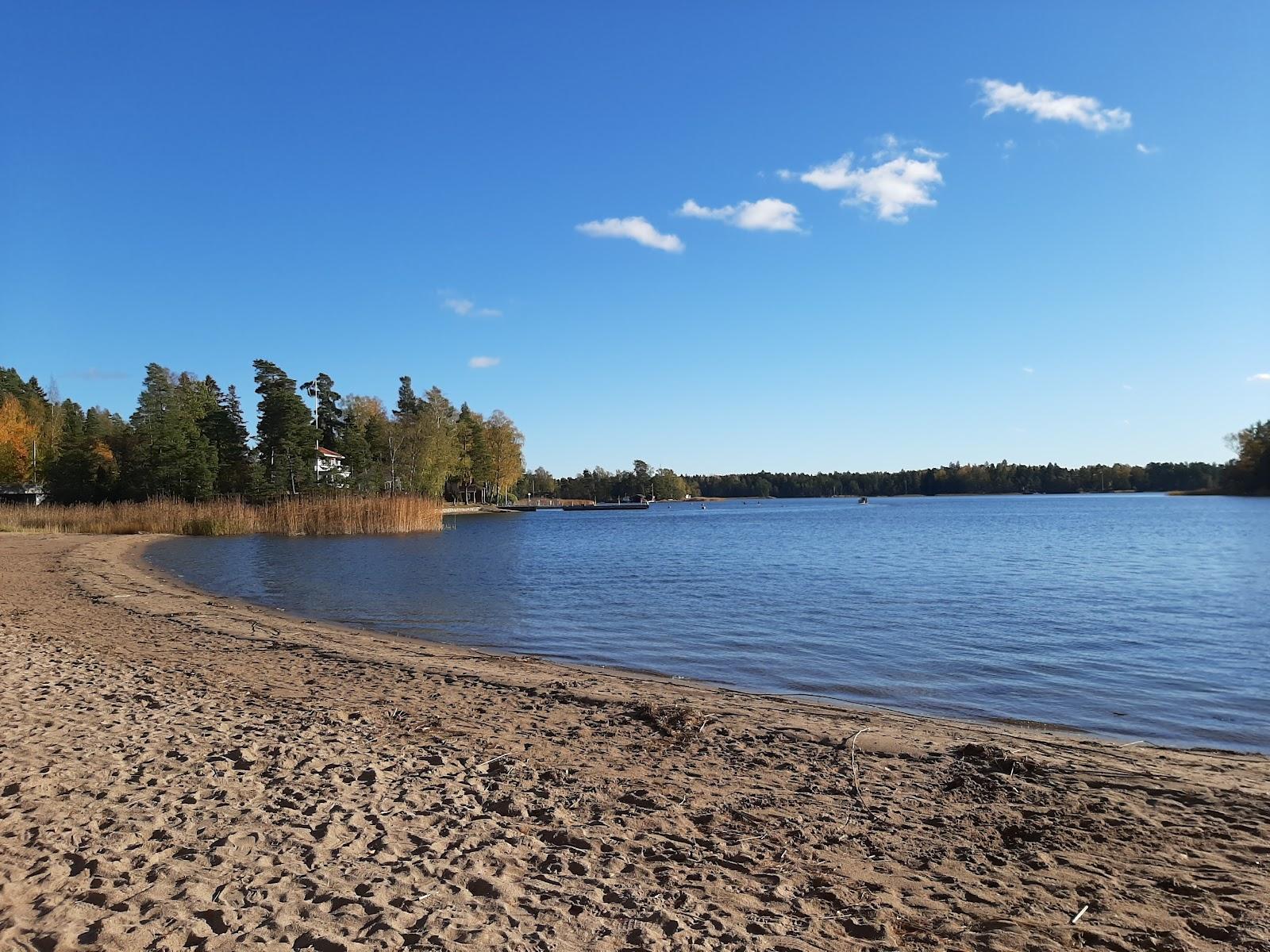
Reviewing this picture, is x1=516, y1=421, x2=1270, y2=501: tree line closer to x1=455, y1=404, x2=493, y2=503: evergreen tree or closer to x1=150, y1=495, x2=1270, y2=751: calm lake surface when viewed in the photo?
x1=455, y1=404, x2=493, y2=503: evergreen tree

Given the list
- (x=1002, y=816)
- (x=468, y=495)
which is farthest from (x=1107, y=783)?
(x=468, y=495)

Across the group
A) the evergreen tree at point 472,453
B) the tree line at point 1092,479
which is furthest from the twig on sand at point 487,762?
the tree line at point 1092,479

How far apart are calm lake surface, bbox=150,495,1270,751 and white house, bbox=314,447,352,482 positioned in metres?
29.6

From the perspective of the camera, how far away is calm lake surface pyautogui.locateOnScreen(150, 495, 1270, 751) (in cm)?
990

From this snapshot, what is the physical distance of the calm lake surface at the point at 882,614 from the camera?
990cm

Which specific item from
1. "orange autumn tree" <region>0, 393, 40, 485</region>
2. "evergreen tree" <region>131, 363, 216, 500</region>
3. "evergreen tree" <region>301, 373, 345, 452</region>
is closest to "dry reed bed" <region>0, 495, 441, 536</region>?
"evergreen tree" <region>131, 363, 216, 500</region>

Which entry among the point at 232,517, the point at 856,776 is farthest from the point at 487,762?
the point at 232,517

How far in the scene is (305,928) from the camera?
141 inches

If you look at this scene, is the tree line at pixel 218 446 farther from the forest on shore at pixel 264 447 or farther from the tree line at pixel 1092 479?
the tree line at pixel 1092 479

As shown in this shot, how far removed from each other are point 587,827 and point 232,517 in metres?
48.8

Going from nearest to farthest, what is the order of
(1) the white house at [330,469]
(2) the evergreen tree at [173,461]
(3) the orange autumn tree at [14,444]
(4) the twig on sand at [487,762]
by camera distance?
(4) the twig on sand at [487,762], (2) the evergreen tree at [173,461], (3) the orange autumn tree at [14,444], (1) the white house at [330,469]

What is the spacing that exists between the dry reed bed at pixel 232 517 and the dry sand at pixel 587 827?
41.2 meters

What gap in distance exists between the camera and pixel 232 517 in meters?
47.2

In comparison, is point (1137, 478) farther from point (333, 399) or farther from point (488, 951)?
point (488, 951)
